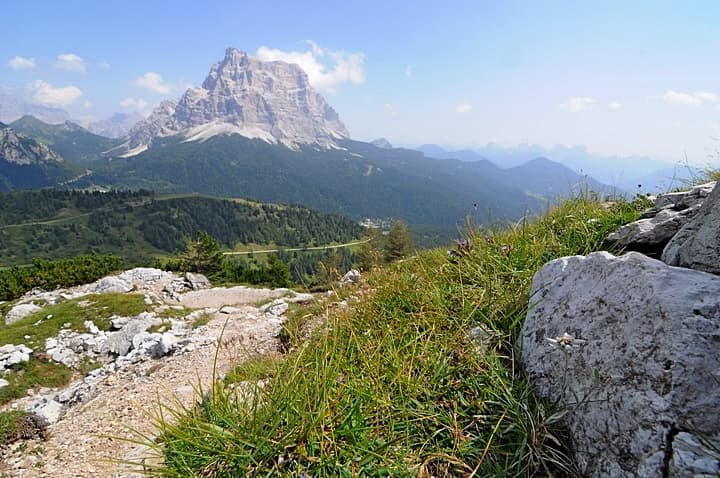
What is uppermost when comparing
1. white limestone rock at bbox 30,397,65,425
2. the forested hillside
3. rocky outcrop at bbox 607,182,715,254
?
rocky outcrop at bbox 607,182,715,254

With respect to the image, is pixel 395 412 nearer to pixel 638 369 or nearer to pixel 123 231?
pixel 638 369

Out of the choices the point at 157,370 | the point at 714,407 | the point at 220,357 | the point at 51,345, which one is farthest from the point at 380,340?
the point at 51,345

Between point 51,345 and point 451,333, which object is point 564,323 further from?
point 51,345

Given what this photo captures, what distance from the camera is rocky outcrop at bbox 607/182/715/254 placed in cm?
392

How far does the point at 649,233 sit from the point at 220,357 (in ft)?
32.1

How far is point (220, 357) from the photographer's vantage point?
9906 mm

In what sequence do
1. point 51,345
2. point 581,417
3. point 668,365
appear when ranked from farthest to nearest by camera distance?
1. point 51,345
2. point 581,417
3. point 668,365

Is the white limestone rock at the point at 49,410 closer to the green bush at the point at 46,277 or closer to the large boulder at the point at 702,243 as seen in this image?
the large boulder at the point at 702,243

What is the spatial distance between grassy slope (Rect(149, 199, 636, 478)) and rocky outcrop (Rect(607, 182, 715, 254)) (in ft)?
4.74

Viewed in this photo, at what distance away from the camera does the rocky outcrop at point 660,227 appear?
12.8 feet

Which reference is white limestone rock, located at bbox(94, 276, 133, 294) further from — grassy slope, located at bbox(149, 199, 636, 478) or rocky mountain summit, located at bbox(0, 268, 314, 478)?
grassy slope, located at bbox(149, 199, 636, 478)

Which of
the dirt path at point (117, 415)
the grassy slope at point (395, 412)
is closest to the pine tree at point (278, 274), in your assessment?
A: the dirt path at point (117, 415)

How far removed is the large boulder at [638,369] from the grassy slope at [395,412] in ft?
0.85

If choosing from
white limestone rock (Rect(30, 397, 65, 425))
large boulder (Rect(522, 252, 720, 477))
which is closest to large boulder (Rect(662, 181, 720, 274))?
large boulder (Rect(522, 252, 720, 477))
